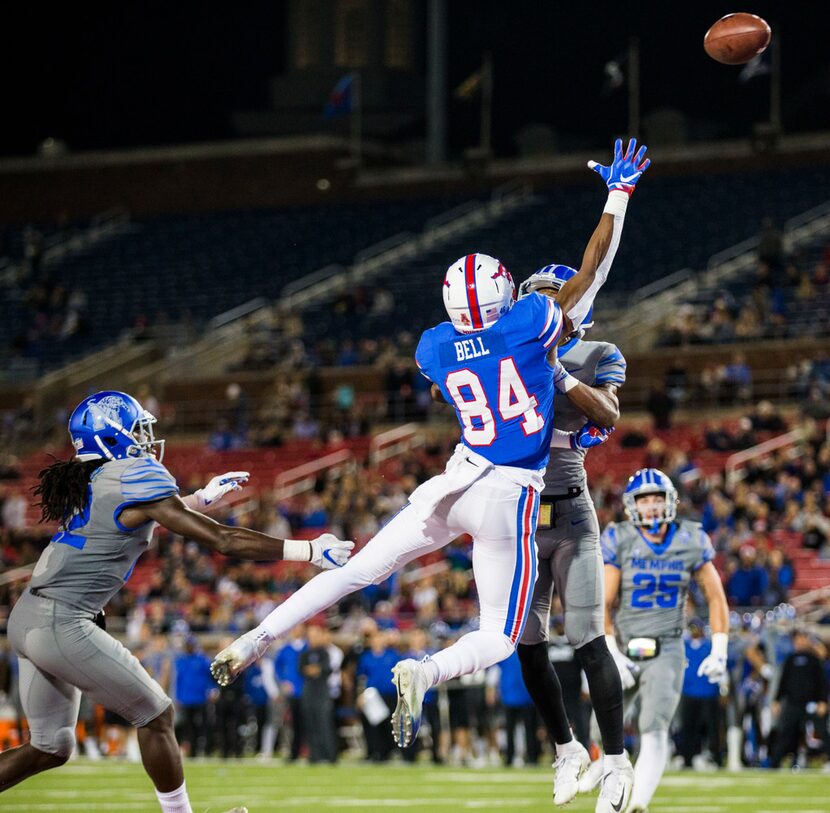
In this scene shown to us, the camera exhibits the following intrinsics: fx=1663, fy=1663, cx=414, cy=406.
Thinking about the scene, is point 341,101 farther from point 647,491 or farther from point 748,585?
point 647,491

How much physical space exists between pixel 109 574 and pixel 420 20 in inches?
1489

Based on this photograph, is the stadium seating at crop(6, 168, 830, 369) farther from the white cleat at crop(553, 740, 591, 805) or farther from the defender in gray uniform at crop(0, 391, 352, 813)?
the defender in gray uniform at crop(0, 391, 352, 813)

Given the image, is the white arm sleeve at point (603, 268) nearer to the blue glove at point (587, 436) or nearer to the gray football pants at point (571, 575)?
the blue glove at point (587, 436)

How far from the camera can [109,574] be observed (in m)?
7.60

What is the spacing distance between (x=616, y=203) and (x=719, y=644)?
3.07 m

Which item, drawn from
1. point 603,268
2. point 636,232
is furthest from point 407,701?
point 636,232

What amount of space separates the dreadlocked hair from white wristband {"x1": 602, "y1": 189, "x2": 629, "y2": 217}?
2.78 meters

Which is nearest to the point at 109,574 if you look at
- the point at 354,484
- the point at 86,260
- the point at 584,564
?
the point at 584,564

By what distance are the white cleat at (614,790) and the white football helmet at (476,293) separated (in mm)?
2345

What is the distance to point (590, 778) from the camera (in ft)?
28.0

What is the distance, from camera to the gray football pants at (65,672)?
741 cm

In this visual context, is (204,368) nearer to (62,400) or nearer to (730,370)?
(62,400)

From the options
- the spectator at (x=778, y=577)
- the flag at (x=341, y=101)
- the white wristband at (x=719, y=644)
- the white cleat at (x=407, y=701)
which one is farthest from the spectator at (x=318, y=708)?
the flag at (x=341, y=101)

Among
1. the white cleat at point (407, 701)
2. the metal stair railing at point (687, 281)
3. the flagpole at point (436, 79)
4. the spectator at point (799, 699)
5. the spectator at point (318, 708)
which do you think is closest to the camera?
the white cleat at point (407, 701)
